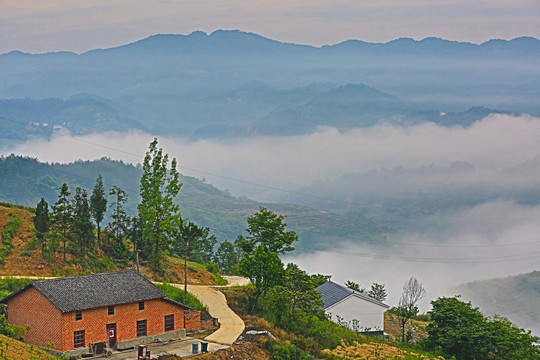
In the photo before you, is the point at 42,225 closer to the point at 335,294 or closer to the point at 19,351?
the point at 335,294

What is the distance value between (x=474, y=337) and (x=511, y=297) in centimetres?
9303

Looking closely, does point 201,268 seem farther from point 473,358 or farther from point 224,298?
point 473,358

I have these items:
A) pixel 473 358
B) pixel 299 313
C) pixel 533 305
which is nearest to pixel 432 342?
pixel 473 358

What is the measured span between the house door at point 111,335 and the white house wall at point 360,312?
19679 millimetres

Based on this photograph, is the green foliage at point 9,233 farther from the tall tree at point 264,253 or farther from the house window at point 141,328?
the house window at point 141,328

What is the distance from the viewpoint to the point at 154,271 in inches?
2216

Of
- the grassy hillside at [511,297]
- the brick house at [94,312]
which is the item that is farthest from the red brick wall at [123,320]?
the grassy hillside at [511,297]

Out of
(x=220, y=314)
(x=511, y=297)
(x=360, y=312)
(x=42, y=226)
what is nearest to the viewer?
(x=220, y=314)

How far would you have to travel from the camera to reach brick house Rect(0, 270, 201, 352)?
35.3 meters

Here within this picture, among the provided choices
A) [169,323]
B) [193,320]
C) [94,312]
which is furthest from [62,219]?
[94,312]

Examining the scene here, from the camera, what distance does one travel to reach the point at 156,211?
57750 millimetres

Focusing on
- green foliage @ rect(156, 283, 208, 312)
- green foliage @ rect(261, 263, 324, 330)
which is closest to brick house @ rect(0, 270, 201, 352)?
green foliage @ rect(156, 283, 208, 312)

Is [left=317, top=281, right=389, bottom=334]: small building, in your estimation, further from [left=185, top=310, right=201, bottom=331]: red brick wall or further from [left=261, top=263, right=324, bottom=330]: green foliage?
[left=185, top=310, right=201, bottom=331]: red brick wall

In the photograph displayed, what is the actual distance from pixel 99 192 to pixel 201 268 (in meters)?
10.9
